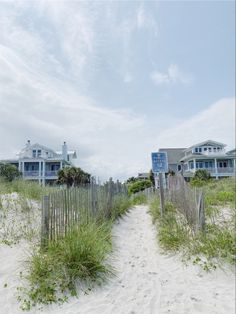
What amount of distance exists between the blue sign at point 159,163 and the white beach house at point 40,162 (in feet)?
104

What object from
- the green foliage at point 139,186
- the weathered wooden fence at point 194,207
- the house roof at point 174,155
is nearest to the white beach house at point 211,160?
the house roof at point 174,155

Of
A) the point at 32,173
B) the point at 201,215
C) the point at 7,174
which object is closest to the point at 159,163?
the point at 201,215

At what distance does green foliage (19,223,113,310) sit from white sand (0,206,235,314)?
0.19 m

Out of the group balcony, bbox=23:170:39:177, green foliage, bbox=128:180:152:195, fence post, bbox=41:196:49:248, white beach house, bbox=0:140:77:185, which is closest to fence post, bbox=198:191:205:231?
fence post, bbox=41:196:49:248

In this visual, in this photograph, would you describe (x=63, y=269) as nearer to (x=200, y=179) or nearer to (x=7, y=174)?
(x=7, y=174)

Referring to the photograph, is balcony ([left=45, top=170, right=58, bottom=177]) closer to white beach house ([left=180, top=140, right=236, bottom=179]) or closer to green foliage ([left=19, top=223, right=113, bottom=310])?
white beach house ([left=180, top=140, right=236, bottom=179])

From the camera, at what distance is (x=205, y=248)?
18.3ft

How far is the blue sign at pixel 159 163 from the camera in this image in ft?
Result: 31.1

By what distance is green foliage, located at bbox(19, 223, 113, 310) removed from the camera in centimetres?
408

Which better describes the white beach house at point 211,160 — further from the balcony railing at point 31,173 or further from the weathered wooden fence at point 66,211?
the weathered wooden fence at point 66,211

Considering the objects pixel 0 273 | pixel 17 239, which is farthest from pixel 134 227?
pixel 0 273

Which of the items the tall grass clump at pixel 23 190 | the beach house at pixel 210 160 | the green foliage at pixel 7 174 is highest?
the beach house at pixel 210 160

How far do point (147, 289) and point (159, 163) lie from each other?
217 inches

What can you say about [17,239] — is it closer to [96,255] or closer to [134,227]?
[96,255]
